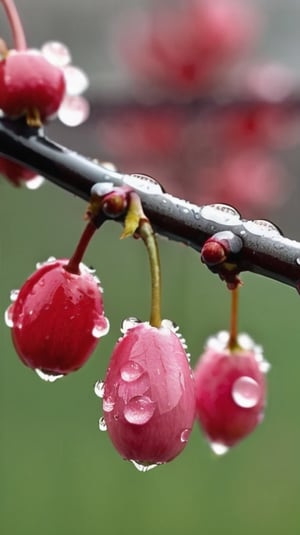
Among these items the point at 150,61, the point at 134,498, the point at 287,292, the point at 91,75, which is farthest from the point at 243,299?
the point at 91,75

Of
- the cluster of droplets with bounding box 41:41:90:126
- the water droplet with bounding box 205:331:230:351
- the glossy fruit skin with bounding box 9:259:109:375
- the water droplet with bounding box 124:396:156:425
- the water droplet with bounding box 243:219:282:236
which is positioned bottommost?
the water droplet with bounding box 124:396:156:425

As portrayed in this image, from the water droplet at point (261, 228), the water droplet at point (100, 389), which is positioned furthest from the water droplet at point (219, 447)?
the water droplet at point (261, 228)

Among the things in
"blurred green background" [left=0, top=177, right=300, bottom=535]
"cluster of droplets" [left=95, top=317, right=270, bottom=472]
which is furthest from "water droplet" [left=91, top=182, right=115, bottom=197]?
"blurred green background" [left=0, top=177, right=300, bottom=535]

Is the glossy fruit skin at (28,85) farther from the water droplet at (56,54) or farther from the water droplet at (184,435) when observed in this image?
the water droplet at (184,435)

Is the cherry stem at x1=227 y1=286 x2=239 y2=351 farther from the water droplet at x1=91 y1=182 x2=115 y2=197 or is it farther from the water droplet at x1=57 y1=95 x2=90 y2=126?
the water droplet at x1=57 y1=95 x2=90 y2=126

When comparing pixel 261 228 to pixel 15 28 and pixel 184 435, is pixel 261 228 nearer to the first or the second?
pixel 184 435

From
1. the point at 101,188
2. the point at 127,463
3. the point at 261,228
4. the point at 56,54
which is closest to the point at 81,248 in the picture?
the point at 101,188
